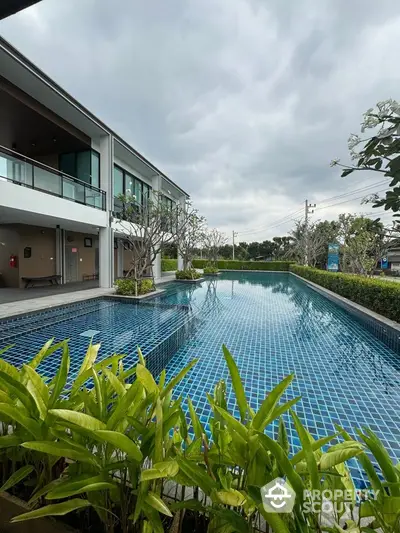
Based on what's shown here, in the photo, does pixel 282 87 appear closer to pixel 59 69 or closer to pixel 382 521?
pixel 59 69

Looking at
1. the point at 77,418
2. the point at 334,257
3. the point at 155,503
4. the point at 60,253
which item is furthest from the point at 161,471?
the point at 334,257

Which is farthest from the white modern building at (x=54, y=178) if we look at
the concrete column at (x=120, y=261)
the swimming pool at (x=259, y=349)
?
the swimming pool at (x=259, y=349)

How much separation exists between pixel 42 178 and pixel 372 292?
1086 centimetres

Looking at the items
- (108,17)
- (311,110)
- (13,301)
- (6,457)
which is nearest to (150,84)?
(311,110)

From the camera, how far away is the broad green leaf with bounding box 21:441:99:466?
38.7 inches

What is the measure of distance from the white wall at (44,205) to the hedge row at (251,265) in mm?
16940

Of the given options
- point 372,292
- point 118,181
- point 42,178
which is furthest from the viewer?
point 118,181

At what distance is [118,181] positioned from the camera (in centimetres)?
1451

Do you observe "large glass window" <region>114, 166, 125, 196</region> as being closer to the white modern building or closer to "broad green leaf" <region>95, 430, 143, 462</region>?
the white modern building

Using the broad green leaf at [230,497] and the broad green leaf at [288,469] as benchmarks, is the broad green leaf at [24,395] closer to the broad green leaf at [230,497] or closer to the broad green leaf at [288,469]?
the broad green leaf at [230,497]

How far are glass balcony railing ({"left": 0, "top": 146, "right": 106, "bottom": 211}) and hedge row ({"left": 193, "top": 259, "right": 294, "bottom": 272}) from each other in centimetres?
1709

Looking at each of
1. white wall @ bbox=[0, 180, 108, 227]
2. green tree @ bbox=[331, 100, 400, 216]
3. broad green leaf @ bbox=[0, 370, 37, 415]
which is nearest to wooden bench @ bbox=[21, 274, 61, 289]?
white wall @ bbox=[0, 180, 108, 227]

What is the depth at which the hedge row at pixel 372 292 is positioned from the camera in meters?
6.36

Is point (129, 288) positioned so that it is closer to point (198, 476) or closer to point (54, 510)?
point (54, 510)
